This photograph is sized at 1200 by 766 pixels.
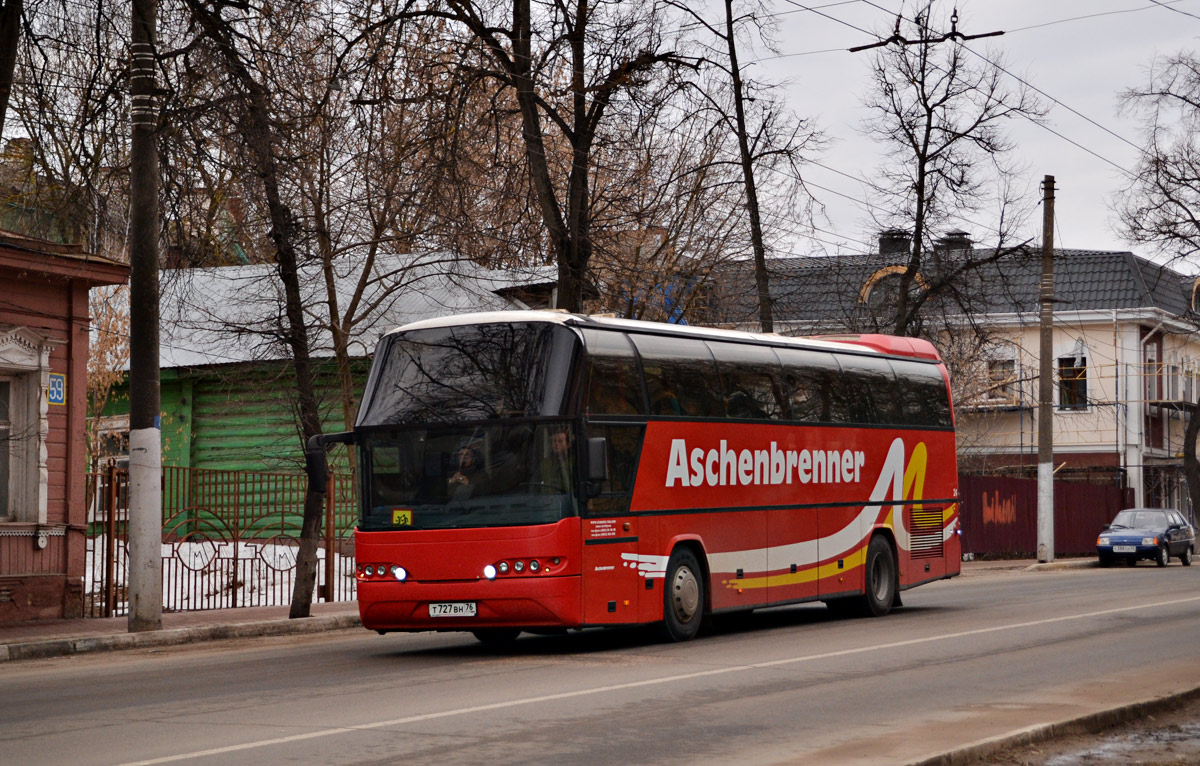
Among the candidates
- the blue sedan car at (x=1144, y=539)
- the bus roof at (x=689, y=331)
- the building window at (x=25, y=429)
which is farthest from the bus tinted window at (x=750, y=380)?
the blue sedan car at (x=1144, y=539)

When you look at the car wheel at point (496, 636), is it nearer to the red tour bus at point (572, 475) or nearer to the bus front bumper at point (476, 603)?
the red tour bus at point (572, 475)

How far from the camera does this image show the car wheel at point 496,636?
16172 millimetres

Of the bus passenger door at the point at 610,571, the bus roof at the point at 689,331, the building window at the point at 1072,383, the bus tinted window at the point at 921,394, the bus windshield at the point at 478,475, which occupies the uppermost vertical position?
the building window at the point at 1072,383

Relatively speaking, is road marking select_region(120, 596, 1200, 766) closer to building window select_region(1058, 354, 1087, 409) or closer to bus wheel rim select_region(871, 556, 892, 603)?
bus wheel rim select_region(871, 556, 892, 603)

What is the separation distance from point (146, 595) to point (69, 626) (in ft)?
5.86

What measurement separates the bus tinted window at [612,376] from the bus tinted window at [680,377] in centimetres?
22

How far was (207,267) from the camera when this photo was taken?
32375 mm

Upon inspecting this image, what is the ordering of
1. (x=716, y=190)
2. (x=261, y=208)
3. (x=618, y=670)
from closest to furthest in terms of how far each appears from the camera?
(x=618, y=670), (x=261, y=208), (x=716, y=190)

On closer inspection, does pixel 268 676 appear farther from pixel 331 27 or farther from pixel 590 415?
pixel 331 27

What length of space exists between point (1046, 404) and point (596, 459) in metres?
24.7

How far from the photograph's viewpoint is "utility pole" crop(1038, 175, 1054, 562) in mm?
35875

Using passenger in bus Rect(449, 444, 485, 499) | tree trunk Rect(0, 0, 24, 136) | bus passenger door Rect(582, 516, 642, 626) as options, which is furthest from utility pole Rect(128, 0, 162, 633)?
bus passenger door Rect(582, 516, 642, 626)

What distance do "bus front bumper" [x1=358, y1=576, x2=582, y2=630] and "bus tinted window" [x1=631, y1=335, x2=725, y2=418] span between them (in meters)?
2.45

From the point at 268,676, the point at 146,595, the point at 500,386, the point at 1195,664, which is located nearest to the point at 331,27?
the point at 500,386
